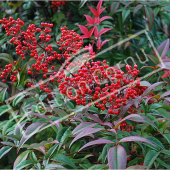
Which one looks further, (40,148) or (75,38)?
(75,38)

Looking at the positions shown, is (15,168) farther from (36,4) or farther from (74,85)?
(36,4)

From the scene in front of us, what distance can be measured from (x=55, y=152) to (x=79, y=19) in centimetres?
100

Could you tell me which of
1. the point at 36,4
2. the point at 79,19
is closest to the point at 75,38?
the point at 79,19

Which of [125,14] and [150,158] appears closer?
[150,158]

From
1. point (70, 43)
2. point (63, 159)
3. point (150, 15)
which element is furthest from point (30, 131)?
point (150, 15)

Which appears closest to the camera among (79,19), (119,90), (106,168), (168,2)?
(106,168)

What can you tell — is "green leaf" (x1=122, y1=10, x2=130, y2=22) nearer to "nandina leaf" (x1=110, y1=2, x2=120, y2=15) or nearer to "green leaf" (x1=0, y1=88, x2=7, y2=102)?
"nandina leaf" (x1=110, y1=2, x2=120, y2=15)

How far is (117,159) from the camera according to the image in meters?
0.55

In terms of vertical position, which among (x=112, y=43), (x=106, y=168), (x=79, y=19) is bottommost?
(x=106, y=168)

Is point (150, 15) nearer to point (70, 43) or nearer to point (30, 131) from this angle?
point (70, 43)

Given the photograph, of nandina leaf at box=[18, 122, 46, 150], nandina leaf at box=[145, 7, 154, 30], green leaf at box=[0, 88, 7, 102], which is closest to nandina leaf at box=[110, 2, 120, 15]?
nandina leaf at box=[145, 7, 154, 30]

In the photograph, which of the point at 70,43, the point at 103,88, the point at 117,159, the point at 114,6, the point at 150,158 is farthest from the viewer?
the point at 114,6

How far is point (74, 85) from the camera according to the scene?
2.68 feet

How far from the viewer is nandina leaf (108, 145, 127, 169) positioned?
1.76ft
